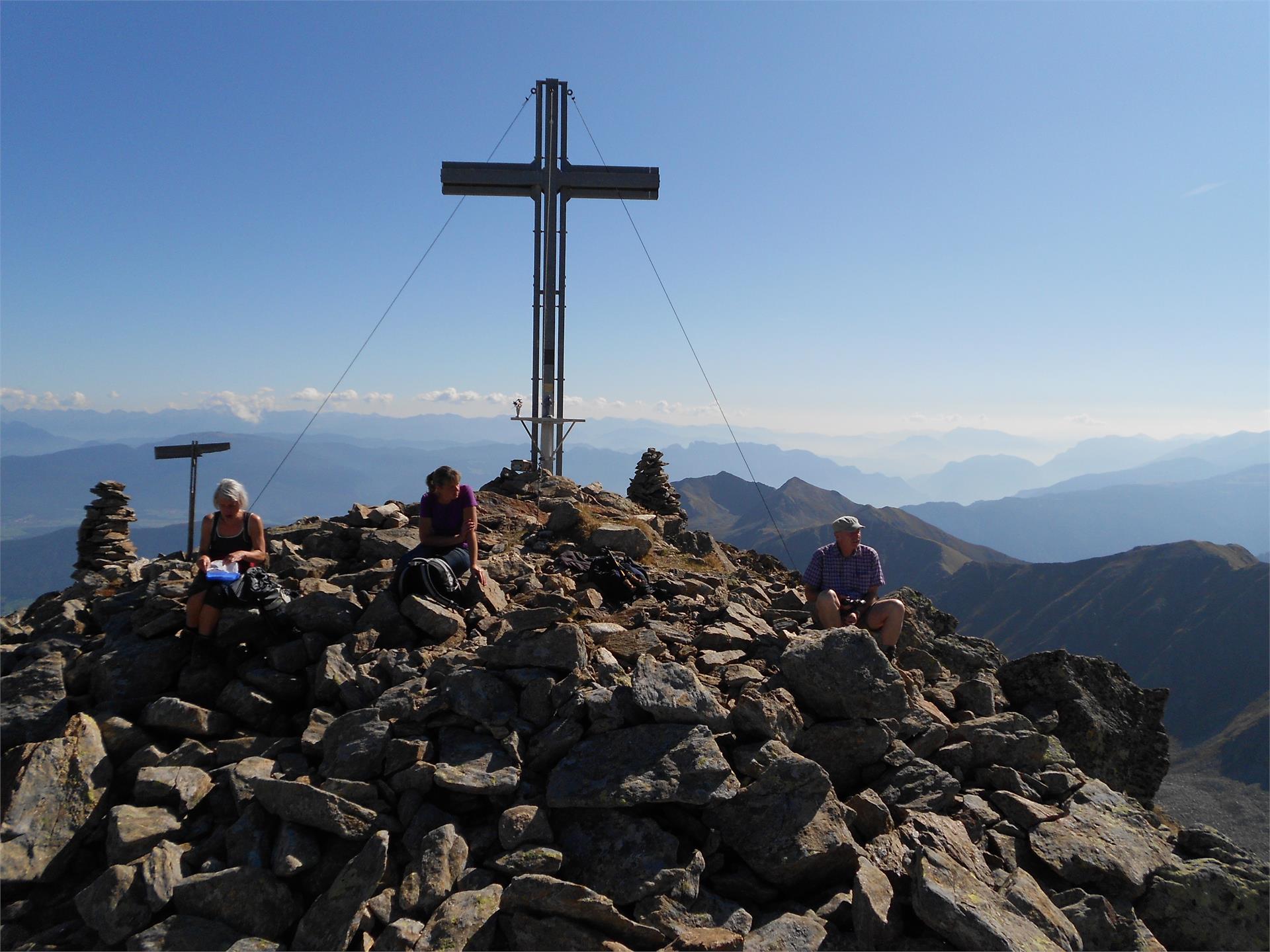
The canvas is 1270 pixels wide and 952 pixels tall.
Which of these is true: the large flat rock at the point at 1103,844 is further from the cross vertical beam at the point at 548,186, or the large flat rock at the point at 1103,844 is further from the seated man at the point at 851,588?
the cross vertical beam at the point at 548,186

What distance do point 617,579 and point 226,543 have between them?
4932 mm

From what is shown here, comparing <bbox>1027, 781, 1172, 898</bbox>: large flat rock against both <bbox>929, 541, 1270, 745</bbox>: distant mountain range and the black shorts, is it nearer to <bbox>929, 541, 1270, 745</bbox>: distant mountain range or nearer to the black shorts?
the black shorts

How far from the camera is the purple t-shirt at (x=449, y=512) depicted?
895 centimetres

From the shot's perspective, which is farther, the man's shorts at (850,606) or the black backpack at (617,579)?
the black backpack at (617,579)

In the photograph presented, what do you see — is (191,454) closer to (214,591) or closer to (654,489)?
(214,591)

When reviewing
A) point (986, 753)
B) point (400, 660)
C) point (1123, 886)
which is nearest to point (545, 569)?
point (400, 660)

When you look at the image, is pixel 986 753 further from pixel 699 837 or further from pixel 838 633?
pixel 699 837

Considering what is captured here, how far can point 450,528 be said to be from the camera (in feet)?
29.8

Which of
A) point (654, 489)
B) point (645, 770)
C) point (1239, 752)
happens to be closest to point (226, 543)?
point (645, 770)

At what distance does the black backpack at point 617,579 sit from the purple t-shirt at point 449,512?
2180 mm

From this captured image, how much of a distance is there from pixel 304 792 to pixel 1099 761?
9522 mm

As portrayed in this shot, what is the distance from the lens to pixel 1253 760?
11431 centimetres

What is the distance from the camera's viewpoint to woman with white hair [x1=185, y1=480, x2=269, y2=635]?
816cm

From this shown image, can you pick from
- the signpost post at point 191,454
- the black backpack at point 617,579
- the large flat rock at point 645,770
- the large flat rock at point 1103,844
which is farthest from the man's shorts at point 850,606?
the signpost post at point 191,454
